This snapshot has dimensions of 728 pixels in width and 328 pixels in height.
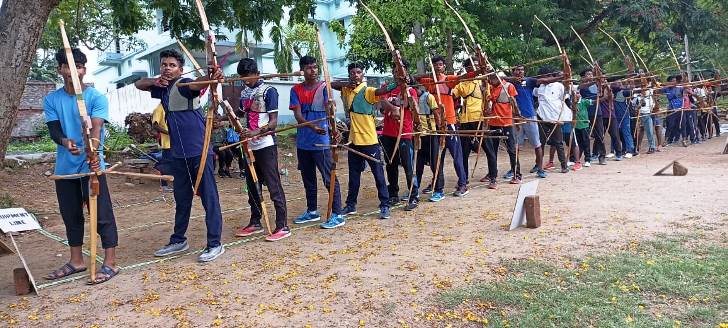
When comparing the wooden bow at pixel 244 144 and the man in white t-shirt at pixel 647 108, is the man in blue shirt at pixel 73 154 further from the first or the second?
the man in white t-shirt at pixel 647 108

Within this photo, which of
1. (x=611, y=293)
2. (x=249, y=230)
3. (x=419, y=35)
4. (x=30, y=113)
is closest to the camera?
(x=611, y=293)

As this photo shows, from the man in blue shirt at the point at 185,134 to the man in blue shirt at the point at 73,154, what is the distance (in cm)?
49

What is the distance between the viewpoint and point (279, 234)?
5188 mm

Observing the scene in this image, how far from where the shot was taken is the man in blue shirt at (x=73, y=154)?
4148mm

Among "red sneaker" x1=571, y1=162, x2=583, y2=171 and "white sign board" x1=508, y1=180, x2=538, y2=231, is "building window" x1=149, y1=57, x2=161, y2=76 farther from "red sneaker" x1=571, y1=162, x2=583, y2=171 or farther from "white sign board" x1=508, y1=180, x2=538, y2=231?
"white sign board" x1=508, y1=180, x2=538, y2=231

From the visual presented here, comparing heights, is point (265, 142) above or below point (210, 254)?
above

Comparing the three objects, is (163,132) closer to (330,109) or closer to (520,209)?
(330,109)

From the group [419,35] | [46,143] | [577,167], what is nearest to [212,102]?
[577,167]

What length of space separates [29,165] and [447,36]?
27.2 feet

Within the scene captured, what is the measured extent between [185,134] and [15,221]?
1388mm

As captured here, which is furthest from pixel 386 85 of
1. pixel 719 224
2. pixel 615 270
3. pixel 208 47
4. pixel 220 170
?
pixel 220 170

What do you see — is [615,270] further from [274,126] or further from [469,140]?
[469,140]

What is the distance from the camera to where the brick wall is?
46.9 feet

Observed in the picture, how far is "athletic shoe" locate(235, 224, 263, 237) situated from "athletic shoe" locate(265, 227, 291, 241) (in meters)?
0.39
